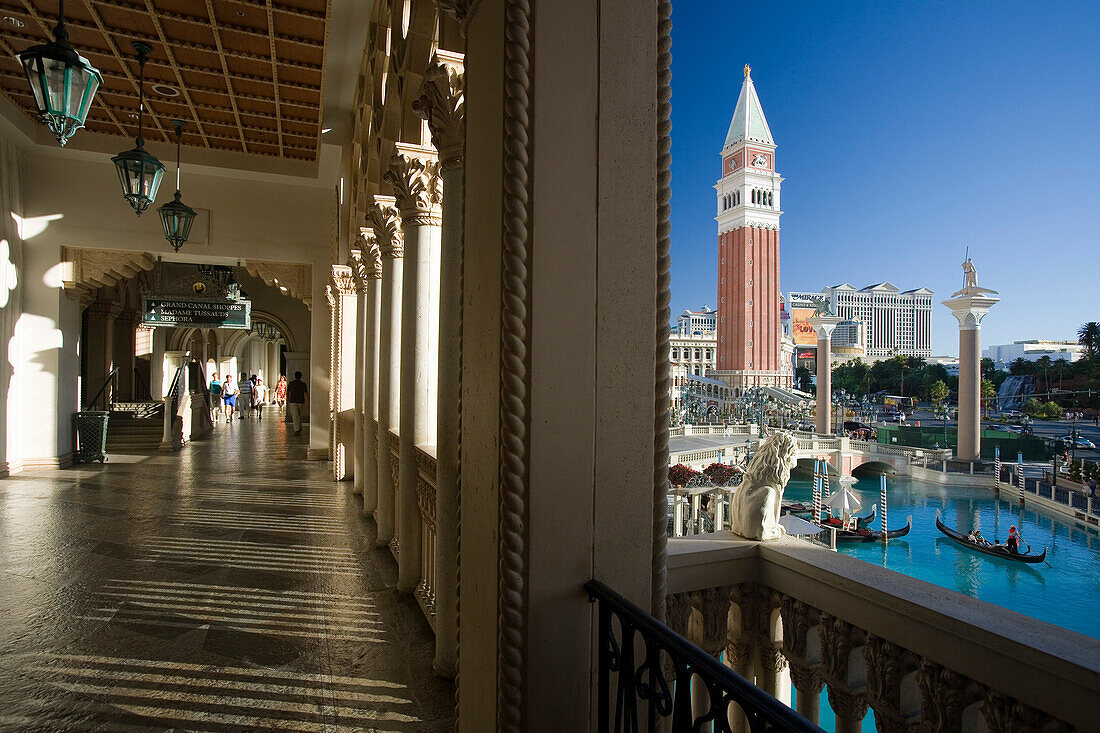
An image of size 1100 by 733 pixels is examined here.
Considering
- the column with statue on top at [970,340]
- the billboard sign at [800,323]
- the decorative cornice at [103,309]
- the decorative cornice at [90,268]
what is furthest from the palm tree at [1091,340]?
the billboard sign at [800,323]

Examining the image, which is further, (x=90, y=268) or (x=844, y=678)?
(x=90, y=268)

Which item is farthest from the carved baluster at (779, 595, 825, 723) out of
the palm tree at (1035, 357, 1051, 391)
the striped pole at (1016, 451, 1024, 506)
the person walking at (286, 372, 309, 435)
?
the striped pole at (1016, 451, 1024, 506)

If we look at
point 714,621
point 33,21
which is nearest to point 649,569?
point 714,621

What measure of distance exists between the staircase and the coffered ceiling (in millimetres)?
7058

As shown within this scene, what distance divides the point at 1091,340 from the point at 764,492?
26.6 m

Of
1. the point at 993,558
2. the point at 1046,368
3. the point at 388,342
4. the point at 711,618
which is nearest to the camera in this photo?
the point at 711,618

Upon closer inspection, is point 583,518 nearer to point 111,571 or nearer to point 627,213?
point 627,213

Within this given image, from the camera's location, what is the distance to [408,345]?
445 cm

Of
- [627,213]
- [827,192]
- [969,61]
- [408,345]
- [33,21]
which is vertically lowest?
[408,345]

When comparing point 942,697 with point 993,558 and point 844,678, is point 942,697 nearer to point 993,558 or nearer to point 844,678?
point 844,678

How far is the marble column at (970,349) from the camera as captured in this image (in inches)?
1152

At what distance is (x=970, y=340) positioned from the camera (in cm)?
3005

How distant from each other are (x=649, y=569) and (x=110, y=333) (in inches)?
782

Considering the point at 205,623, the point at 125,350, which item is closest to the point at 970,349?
the point at 205,623
